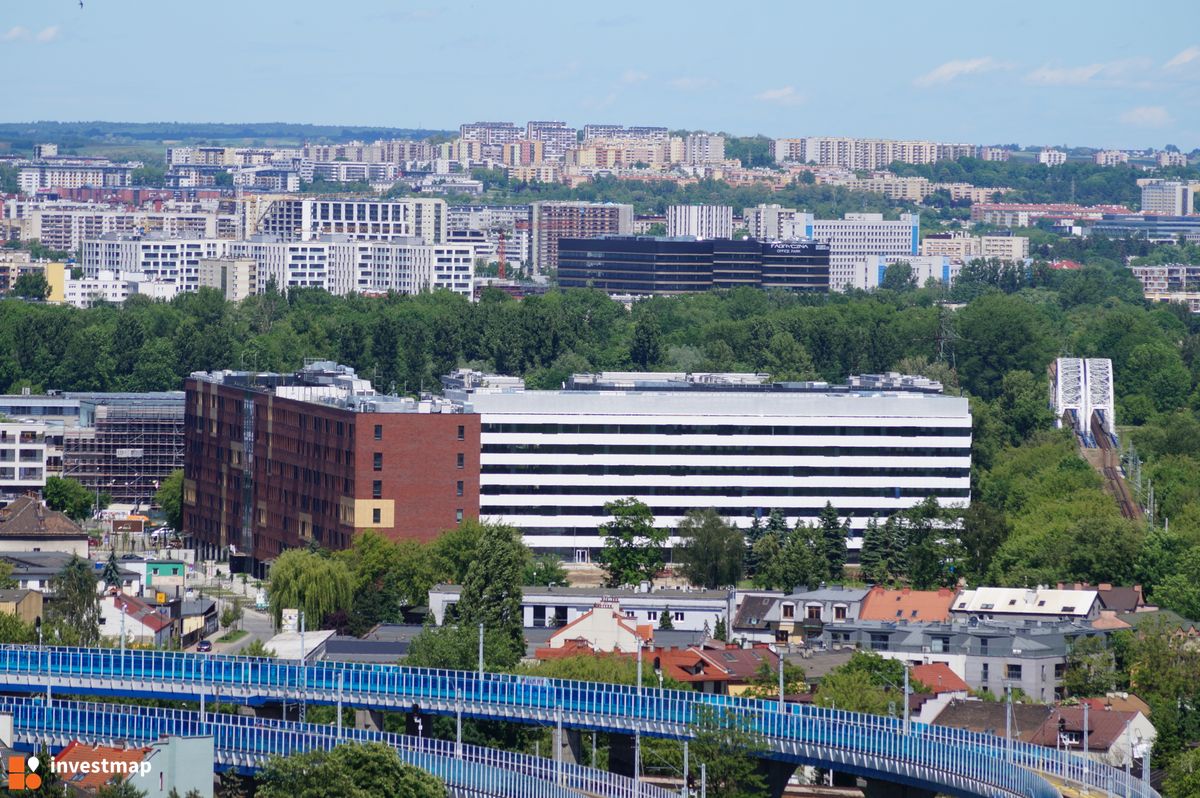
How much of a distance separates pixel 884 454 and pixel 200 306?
82870 millimetres

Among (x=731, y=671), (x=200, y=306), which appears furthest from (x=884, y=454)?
(x=200, y=306)

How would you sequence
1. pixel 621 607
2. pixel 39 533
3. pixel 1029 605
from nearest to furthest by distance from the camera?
1. pixel 1029 605
2. pixel 621 607
3. pixel 39 533

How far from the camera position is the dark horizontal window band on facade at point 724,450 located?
9462cm

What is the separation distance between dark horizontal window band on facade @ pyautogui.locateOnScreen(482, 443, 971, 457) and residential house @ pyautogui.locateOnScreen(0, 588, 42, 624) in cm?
2258

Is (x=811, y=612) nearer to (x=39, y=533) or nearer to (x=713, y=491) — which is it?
(x=713, y=491)

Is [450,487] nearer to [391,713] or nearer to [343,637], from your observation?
[343,637]

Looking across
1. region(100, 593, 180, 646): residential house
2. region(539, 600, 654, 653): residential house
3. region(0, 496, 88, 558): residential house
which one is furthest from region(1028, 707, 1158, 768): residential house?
region(0, 496, 88, 558): residential house

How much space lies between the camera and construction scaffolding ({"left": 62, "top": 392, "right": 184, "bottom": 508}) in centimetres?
11481

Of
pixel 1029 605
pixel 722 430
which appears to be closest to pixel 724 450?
pixel 722 430

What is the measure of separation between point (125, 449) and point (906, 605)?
48.5 metres

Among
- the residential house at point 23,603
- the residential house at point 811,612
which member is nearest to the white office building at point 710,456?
the residential house at point 811,612

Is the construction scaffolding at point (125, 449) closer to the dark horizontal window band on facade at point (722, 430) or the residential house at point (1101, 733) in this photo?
the dark horizontal window band on facade at point (722, 430)

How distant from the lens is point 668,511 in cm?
9612

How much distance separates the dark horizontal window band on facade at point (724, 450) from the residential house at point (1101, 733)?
122 ft
